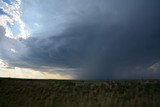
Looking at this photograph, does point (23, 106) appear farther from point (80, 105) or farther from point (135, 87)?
point (135, 87)

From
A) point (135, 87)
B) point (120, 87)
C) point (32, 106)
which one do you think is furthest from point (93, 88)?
point (32, 106)

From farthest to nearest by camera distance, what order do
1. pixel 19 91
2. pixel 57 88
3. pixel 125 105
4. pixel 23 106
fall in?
pixel 57 88
pixel 19 91
pixel 23 106
pixel 125 105

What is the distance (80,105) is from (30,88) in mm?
21074

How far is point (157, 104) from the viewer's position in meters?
20.6

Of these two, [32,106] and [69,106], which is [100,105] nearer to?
[69,106]

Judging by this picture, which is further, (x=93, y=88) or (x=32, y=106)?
(x=93, y=88)

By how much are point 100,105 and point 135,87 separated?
18.3m

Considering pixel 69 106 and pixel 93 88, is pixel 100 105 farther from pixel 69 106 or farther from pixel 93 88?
pixel 93 88

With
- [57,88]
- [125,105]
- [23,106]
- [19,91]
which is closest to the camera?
[125,105]

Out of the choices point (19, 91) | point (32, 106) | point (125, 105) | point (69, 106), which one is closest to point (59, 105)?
point (69, 106)

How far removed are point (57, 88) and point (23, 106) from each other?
18201 mm

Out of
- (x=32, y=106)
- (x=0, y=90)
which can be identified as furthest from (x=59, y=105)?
(x=0, y=90)

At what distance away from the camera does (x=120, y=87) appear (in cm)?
3819

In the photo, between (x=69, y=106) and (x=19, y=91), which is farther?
(x=19, y=91)
